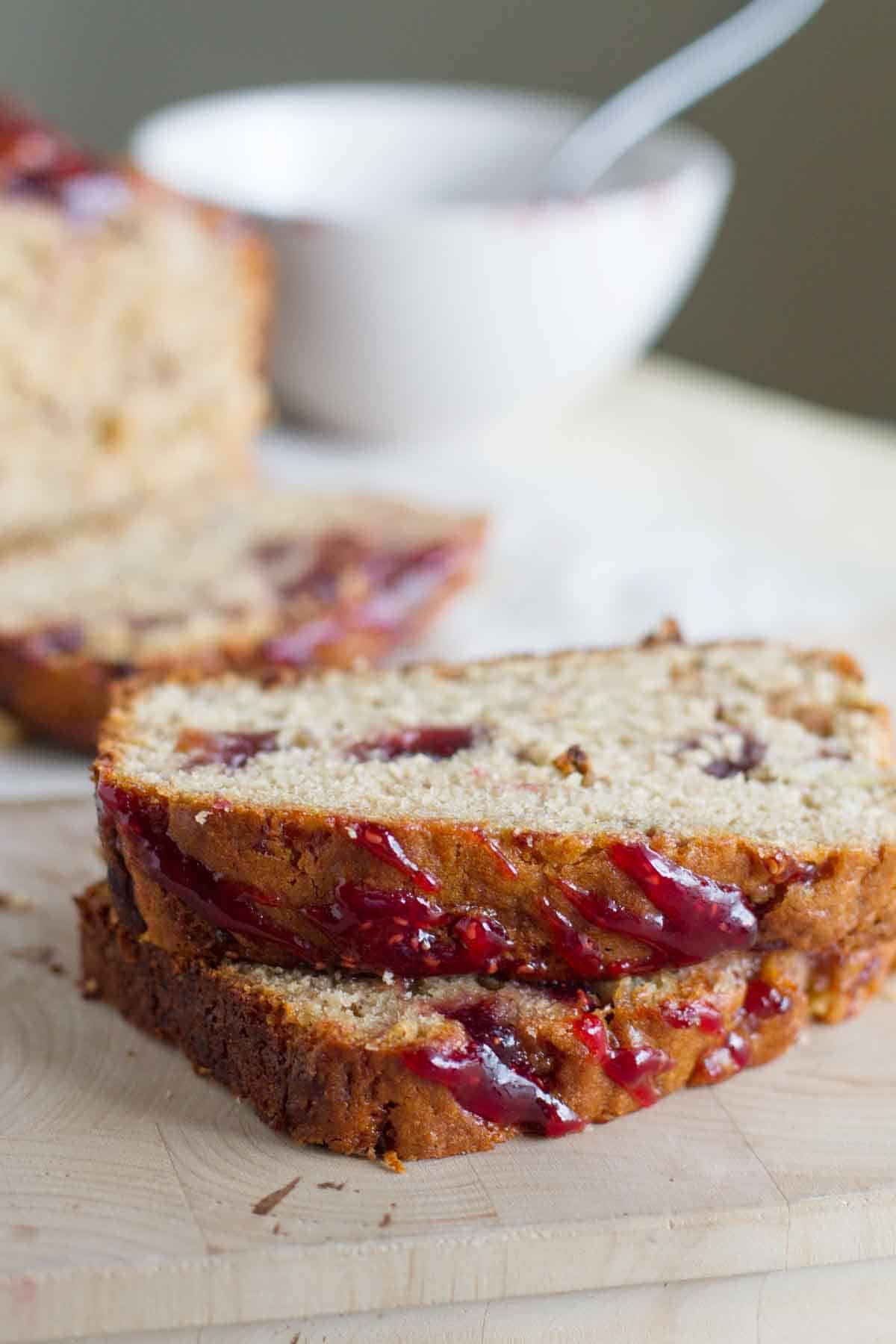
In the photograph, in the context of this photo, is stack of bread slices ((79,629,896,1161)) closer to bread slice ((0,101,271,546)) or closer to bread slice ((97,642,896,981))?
bread slice ((97,642,896,981))

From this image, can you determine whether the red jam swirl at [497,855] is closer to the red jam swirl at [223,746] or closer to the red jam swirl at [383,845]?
the red jam swirl at [383,845]

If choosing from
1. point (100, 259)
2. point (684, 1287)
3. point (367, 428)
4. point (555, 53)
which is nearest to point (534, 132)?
point (367, 428)

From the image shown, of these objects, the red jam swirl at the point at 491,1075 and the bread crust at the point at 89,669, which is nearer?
the red jam swirl at the point at 491,1075

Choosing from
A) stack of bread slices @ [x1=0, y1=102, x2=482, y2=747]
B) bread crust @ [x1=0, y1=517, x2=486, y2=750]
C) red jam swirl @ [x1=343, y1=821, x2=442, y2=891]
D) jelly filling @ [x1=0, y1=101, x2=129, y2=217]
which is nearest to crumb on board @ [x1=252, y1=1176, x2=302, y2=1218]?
red jam swirl @ [x1=343, y1=821, x2=442, y2=891]

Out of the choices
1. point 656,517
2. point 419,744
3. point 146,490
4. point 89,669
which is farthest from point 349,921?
point 656,517

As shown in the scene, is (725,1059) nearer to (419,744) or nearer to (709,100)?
(419,744)

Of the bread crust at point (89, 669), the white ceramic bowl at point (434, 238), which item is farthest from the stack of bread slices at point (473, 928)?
the white ceramic bowl at point (434, 238)
